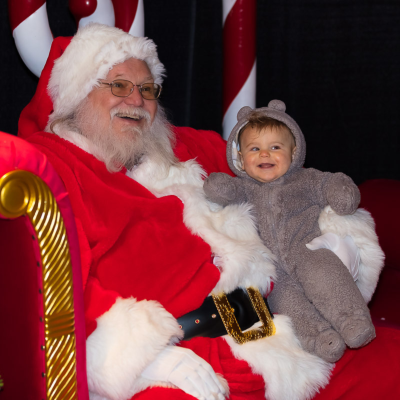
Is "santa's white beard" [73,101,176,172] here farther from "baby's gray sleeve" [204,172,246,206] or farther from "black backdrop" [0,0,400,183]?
"black backdrop" [0,0,400,183]

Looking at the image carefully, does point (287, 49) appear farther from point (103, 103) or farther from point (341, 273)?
point (341, 273)

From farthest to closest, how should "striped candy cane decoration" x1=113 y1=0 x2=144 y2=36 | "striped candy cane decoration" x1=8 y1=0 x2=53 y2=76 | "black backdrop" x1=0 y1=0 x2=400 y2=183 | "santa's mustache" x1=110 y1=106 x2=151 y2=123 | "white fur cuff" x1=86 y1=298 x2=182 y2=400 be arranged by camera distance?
"black backdrop" x1=0 y1=0 x2=400 y2=183 → "striped candy cane decoration" x1=113 y1=0 x2=144 y2=36 → "striped candy cane decoration" x1=8 y1=0 x2=53 y2=76 → "santa's mustache" x1=110 y1=106 x2=151 y2=123 → "white fur cuff" x1=86 y1=298 x2=182 y2=400

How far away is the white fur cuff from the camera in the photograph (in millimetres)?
1318

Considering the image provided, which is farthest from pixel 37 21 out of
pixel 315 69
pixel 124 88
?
pixel 315 69

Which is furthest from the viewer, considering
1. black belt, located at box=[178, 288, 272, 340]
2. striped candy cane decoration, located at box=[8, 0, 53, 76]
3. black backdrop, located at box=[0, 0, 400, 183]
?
black backdrop, located at box=[0, 0, 400, 183]

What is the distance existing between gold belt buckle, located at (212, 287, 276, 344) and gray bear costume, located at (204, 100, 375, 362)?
81 mm

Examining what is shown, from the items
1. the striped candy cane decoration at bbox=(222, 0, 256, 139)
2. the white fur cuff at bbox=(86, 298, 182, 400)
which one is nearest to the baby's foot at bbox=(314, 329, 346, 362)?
the white fur cuff at bbox=(86, 298, 182, 400)

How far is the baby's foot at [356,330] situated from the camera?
1447 millimetres

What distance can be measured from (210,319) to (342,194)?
2.01ft

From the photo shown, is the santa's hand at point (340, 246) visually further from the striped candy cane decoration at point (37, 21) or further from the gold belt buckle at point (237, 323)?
the striped candy cane decoration at point (37, 21)

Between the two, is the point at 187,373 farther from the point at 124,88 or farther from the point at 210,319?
the point at 124,88

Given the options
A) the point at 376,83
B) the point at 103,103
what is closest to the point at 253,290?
the point at 103,103

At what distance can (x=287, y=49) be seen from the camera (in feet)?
10.9

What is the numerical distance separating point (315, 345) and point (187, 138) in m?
1.06
